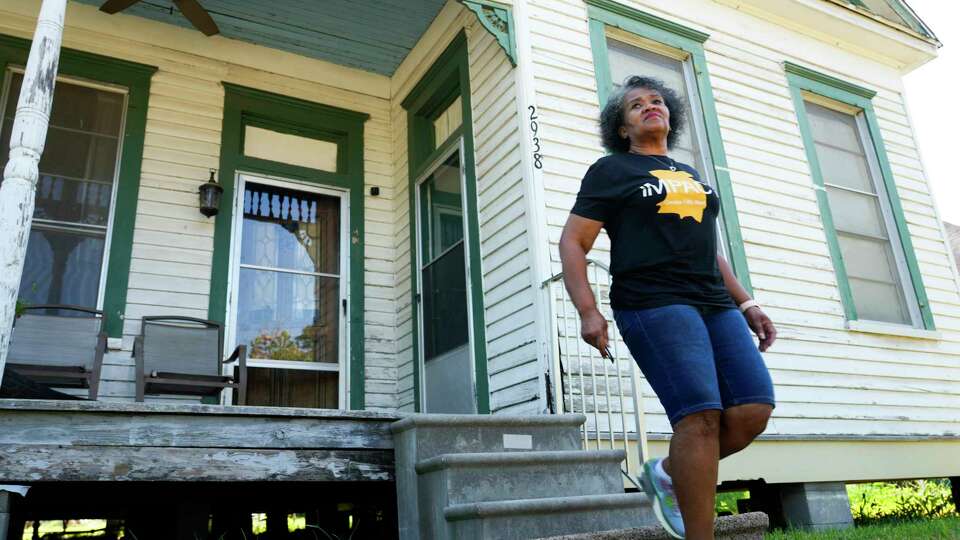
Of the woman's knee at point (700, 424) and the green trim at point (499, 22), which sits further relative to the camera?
the green trim at point (499, 22)

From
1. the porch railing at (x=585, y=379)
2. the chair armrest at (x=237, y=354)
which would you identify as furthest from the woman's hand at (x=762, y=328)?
the chair armrest at (x=237, y=354)

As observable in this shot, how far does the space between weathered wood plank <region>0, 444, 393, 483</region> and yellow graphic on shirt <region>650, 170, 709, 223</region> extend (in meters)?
1.44

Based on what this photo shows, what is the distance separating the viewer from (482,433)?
9.03 ft

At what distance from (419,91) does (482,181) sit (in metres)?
1.34

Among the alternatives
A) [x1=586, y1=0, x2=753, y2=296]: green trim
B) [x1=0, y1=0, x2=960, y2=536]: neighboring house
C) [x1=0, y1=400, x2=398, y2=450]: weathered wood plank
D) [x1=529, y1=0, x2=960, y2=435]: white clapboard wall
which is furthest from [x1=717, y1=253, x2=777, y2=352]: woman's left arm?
[x1=586, y1=0, x2=753, y2=296]: green trim

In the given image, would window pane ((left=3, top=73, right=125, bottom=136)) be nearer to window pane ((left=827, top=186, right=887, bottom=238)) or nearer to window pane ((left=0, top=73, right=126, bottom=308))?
window pane ((left=0, top=73, right=126, bottom=308))

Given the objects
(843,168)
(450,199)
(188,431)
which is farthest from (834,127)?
(188,431)

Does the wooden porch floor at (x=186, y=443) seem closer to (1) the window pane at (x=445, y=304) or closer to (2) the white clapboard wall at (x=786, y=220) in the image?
(2) the white clapboard wall at (x=786, y=220)

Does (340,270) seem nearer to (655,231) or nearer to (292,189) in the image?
(292,189)

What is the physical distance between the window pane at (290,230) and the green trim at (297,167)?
14cm

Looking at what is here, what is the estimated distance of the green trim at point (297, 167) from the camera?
513cm

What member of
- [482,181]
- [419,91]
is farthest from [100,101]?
[482,181]

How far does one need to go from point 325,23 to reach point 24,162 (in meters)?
3.13

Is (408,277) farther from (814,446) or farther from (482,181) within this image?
(814,446)
